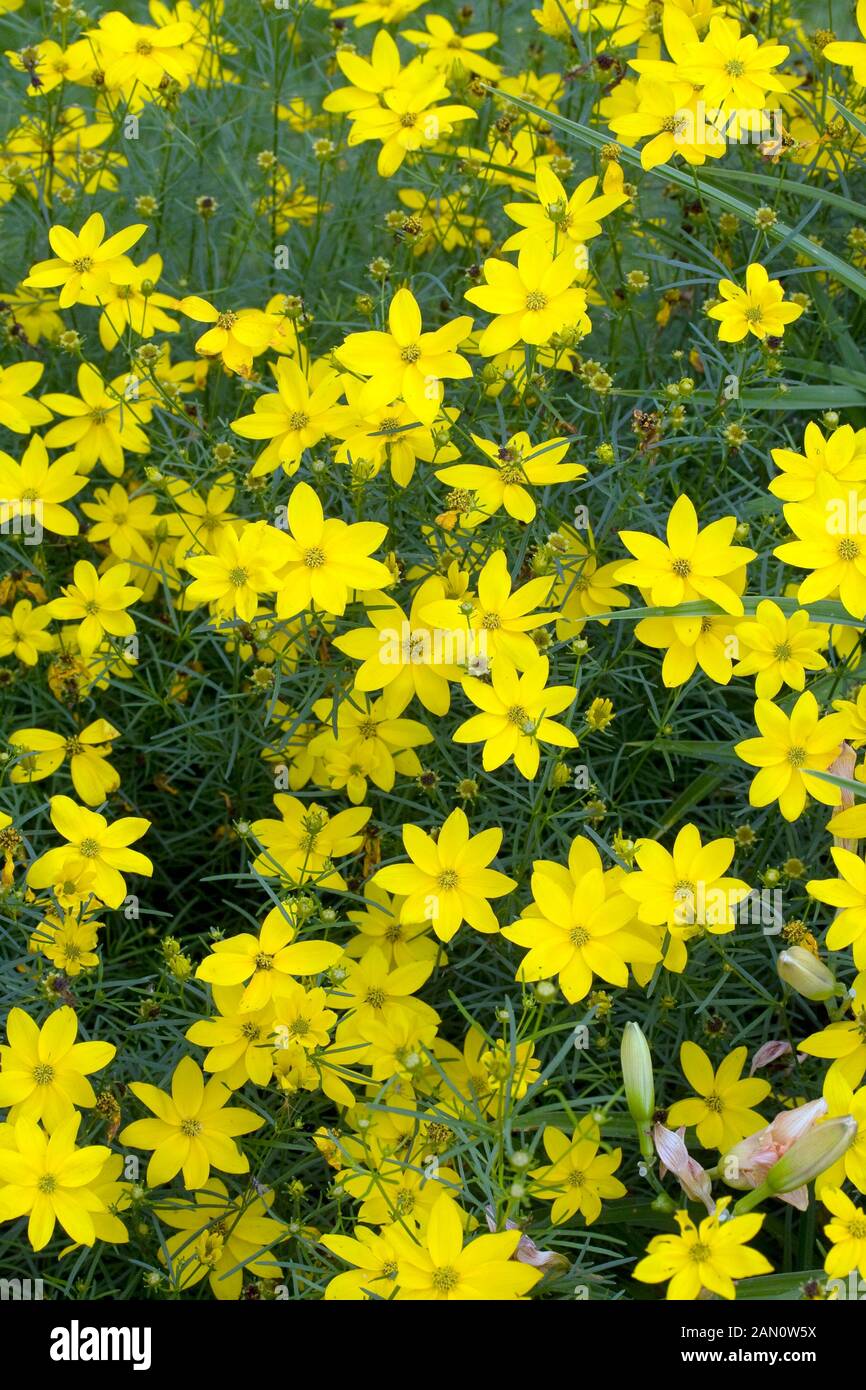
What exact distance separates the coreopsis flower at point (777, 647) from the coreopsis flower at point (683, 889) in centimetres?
19

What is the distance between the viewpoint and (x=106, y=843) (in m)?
1.62

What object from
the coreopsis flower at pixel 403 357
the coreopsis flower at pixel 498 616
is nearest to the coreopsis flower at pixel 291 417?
the coreopsis flower at pixel 403 357

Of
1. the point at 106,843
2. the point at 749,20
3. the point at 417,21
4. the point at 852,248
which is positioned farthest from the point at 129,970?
the point at 417,21

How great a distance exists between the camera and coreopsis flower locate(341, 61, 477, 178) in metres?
2.02

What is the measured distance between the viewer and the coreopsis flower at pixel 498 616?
159 cm

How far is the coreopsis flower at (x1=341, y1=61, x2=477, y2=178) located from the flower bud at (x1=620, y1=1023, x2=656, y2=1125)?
1238 millimetres

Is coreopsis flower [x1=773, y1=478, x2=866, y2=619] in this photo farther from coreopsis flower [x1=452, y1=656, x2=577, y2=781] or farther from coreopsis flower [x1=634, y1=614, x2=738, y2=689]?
coreopsis flower [x1=452, y1=656, x2=577, y2=781]

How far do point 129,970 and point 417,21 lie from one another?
2.22 meters

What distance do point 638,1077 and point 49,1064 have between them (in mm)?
594

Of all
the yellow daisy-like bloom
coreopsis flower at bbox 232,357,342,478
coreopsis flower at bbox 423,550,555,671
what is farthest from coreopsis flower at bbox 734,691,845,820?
coreopsis flower at bbox 232,357,342,478

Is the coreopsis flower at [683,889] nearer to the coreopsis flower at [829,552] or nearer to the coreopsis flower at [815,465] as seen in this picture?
the coreopsis flower at [829,552]

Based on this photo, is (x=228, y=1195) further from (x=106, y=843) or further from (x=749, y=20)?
(x=749, y=20)
